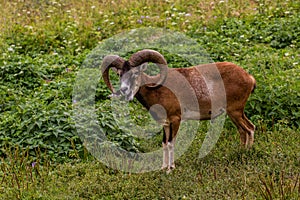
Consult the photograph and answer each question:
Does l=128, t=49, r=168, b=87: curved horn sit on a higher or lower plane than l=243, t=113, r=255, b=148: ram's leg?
higher

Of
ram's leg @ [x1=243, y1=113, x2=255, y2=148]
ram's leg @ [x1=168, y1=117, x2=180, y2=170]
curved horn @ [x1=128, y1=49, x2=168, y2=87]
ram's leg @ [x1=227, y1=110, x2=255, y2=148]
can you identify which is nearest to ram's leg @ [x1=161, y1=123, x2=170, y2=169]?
ram's leg @ [x1=168, y1=117, x2=180, y2=170]

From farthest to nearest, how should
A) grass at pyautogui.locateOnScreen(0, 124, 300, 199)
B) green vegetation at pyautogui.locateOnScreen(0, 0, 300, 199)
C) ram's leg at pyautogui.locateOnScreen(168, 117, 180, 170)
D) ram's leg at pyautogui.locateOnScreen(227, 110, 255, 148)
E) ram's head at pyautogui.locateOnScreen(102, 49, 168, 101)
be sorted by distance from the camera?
1. ram's leg at pyautogui.locateOnScreen(227, 110, 255, 148)
2. ram's leg at pyautogui.locateOnScreen(168, 117, 180, 170)
3. ram's head at pyautogui.locateOnScreen(102, 49, 168, 101)
4. green vegetation at pyautogui.locateOnScreen(0, 0, 300, 199)
5. grass at pyautogui.locateOnScreen(0, 124, 300, 199)

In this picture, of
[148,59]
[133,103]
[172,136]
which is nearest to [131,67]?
[148,59]

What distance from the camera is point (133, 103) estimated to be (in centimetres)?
1232

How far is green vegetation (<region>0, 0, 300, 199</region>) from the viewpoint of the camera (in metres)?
8.47

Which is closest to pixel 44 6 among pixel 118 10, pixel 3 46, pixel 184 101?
pixel 118 10

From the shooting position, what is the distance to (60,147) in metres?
10.1

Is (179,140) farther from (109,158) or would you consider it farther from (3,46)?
(3,46)

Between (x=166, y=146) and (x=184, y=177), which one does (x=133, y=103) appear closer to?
A: (x=166, y=146)

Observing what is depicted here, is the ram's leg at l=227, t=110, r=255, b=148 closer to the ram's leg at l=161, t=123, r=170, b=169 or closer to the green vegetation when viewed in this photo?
the green vegetation

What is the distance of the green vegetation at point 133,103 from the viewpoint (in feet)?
27.8

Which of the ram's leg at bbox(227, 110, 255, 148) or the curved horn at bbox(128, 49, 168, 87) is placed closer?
the curved horn at bbox(128, 49, 168, 87)

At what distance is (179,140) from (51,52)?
6.00m

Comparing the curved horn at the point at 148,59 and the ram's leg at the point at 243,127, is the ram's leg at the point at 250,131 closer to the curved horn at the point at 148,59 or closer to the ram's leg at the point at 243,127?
the ram's leg at the point at 243,127
